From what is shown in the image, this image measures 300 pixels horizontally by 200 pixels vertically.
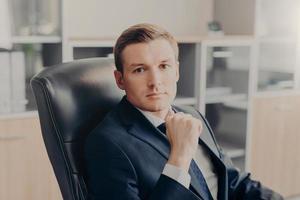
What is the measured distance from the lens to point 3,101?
2402 mm

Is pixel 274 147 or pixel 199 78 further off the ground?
pixel 199 78

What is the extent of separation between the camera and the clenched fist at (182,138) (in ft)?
4.39

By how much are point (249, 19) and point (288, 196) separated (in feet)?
4.27

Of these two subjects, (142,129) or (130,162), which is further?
(142,129)

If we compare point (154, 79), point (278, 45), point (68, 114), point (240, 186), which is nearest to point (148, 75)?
point (154, 79)

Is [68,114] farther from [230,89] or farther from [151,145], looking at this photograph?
[230,89]

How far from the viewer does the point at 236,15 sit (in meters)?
3.42

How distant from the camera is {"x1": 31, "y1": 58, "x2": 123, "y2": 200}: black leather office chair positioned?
1458 millimetres

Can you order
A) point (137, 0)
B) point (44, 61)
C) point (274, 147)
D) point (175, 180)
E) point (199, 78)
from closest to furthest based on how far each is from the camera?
1. point (175, 180)
2. point (44, 61)
3. point (199, 78)
4. point (137, 0)
5. point (274, 147)

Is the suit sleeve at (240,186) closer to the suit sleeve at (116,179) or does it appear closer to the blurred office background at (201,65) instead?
the suit sleeve at (116,179)

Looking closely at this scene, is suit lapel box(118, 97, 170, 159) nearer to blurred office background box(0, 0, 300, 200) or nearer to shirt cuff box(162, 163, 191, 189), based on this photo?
shirt cuff box(162, 163, 191, 189)

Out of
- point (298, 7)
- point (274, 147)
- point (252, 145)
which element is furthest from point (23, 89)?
point (298, 7)

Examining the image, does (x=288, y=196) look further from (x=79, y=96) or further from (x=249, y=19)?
(x=79, y=96)

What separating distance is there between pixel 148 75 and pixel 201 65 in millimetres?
1535
